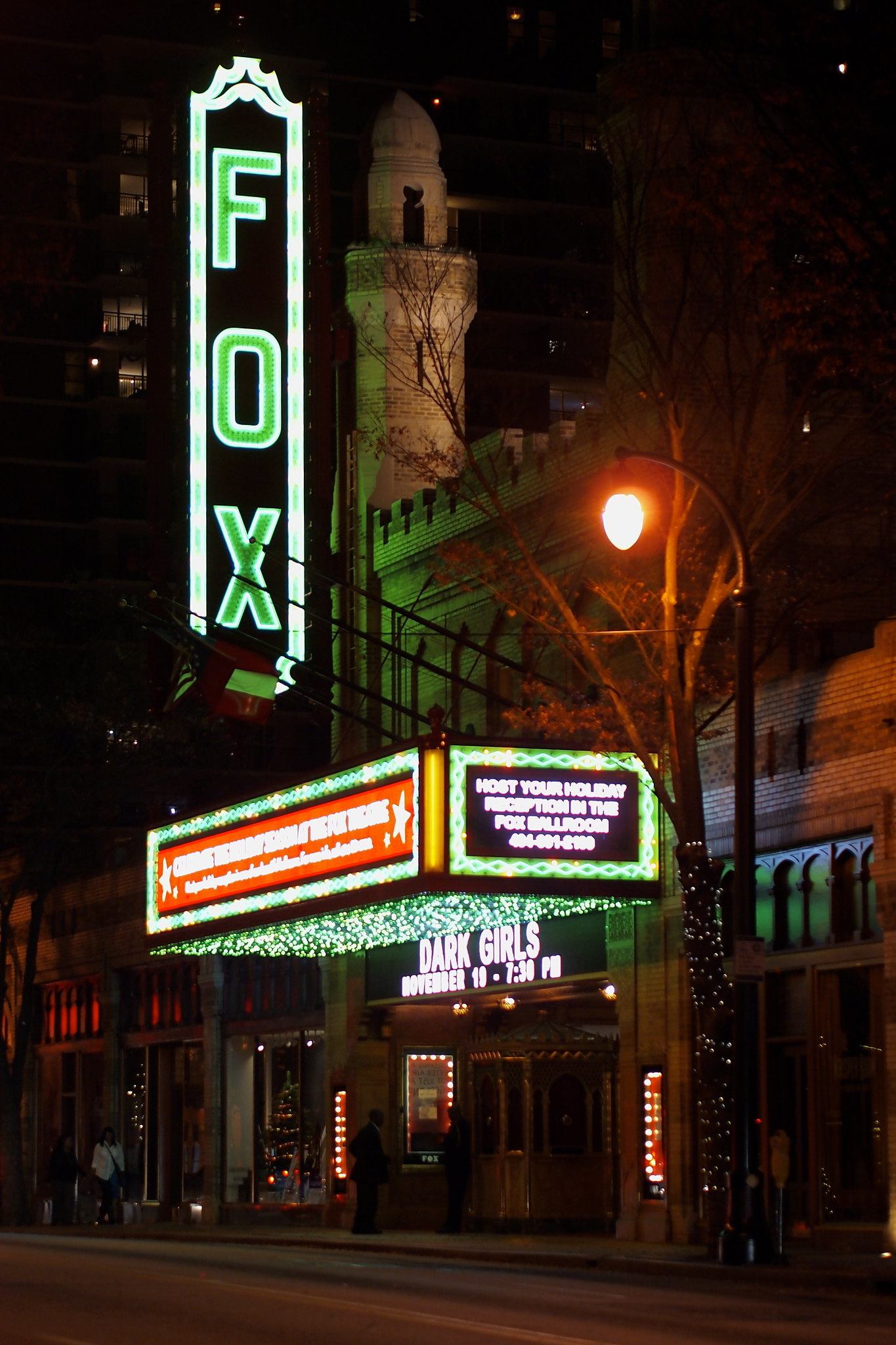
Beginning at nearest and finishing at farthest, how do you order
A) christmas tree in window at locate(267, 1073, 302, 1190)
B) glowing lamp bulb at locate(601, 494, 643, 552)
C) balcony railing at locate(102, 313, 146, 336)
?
1. glowing lamp bulb at locate(601, 494, 643, 552)
2. christmas tree in window at locate(267, 1073, 302, 1190)
3. balcony railing at locate(102, 313, 146, 336)

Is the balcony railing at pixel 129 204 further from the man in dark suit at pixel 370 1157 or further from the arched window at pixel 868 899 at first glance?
the arched window at pixel 868 899

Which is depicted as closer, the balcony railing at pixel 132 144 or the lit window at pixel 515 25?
the balcony railing at pixel 132 144

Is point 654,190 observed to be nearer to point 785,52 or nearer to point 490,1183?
point 785,52

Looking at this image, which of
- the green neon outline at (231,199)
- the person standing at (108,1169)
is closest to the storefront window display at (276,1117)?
the person standing at (108,1169)

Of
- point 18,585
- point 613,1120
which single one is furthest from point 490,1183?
point 18,585

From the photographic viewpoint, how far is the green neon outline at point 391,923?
30.5 meters

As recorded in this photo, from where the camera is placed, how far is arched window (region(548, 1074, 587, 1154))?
33688 mm

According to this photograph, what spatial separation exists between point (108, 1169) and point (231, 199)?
18212 millimetres

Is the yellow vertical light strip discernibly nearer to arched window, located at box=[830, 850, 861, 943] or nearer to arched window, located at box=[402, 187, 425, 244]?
arched window, located at box=[830, 850, 861, 943]

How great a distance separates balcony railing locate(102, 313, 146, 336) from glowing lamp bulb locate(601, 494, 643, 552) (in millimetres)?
82143

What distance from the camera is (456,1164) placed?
32656 millimetres

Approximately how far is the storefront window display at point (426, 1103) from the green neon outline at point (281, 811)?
14.5 ft

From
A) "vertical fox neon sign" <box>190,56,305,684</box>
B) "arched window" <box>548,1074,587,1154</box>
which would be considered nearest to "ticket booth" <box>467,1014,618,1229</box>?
"arched window" <box>548,1074,587,1154</box>

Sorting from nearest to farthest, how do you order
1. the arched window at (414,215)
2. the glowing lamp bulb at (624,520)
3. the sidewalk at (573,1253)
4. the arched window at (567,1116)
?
1. the sidewalk at (573,1253)
2. the glowing lamp bulb at (624,520)
3. the arched window at (567,1116)
4. the arched window at (414,215)
